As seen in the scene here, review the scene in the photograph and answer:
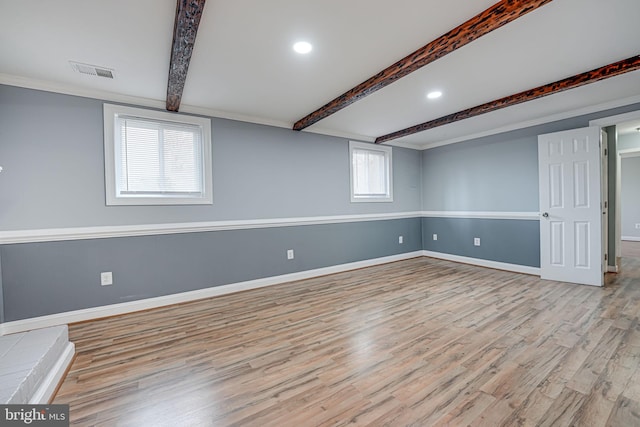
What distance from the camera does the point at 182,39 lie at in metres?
1.89

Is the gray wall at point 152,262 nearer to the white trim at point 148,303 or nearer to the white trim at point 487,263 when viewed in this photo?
the white trim at point 148,303

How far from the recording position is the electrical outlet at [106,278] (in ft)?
9.43

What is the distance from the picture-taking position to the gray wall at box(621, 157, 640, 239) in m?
6.68

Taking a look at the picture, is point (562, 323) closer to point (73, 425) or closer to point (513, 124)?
point (513, 124)

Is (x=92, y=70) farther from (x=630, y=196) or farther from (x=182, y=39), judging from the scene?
(x=630, y=196)

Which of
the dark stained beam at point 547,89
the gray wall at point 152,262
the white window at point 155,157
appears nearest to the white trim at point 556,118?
the dark stained beam at point 547,89

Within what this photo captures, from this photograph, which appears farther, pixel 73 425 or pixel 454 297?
pixel 454 297

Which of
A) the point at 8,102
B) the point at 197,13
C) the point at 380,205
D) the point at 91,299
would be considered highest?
the point at 197,13

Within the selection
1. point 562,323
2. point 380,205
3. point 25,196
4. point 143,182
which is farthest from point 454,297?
point 25,196

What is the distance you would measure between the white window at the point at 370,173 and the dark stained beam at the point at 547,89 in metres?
1.09

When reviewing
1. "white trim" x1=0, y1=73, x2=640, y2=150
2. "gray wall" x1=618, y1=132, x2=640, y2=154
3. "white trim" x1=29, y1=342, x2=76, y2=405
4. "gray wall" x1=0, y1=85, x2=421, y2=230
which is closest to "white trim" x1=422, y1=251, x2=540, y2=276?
"gray wall" x1=0, y1=85, x2=421, y2=230

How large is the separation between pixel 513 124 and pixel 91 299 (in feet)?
20.3

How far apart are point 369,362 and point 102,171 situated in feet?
10.6

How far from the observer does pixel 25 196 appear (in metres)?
2.57
